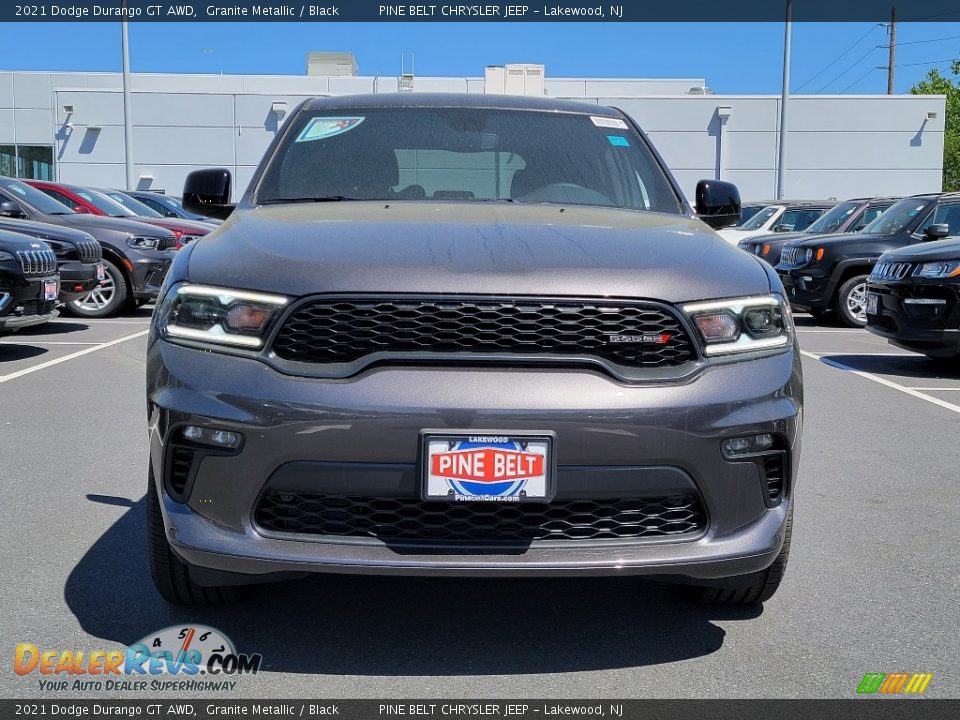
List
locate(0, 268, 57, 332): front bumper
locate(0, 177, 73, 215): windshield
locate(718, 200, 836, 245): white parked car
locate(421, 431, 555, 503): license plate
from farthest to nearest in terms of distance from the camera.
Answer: locate(718, 200, 836, 245): white parked car < locate(0, 177, 73, 215): windshield < locate(0, 268, 57, 332): front bumper < locate(421, 431, 555, 503): license plate

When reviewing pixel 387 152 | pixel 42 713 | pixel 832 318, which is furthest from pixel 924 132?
pixel 42 713

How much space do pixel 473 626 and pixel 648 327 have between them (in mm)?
1094

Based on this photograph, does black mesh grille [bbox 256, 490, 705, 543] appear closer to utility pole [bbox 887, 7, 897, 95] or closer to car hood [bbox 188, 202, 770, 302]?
car hood [bbox 188, 202, 770, 302]

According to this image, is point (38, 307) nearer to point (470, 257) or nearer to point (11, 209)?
point (11, 209)

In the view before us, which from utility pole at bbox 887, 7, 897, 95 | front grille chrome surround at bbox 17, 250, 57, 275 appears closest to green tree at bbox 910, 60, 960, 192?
utility pole at bbox 887, 7, 897, 95

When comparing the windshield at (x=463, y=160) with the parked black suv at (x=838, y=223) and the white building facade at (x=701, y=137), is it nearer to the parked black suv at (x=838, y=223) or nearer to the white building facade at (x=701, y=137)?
the parked black suv at (x=838, y=223)

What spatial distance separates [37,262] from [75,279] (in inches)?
65.9

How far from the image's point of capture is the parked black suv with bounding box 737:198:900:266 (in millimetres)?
15562

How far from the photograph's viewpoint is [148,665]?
3.07 m

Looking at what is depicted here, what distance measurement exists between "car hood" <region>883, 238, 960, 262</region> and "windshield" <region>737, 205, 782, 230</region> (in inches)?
369

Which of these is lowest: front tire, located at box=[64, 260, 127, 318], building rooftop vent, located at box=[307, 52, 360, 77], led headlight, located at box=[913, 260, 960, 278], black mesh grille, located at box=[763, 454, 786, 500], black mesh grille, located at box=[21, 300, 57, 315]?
front tire, located at box=[64, 260, 127, 318]

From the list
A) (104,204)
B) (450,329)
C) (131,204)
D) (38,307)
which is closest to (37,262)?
(38,307)

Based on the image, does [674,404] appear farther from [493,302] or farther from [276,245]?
[276,245]

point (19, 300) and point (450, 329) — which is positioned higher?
point (450, 329)
